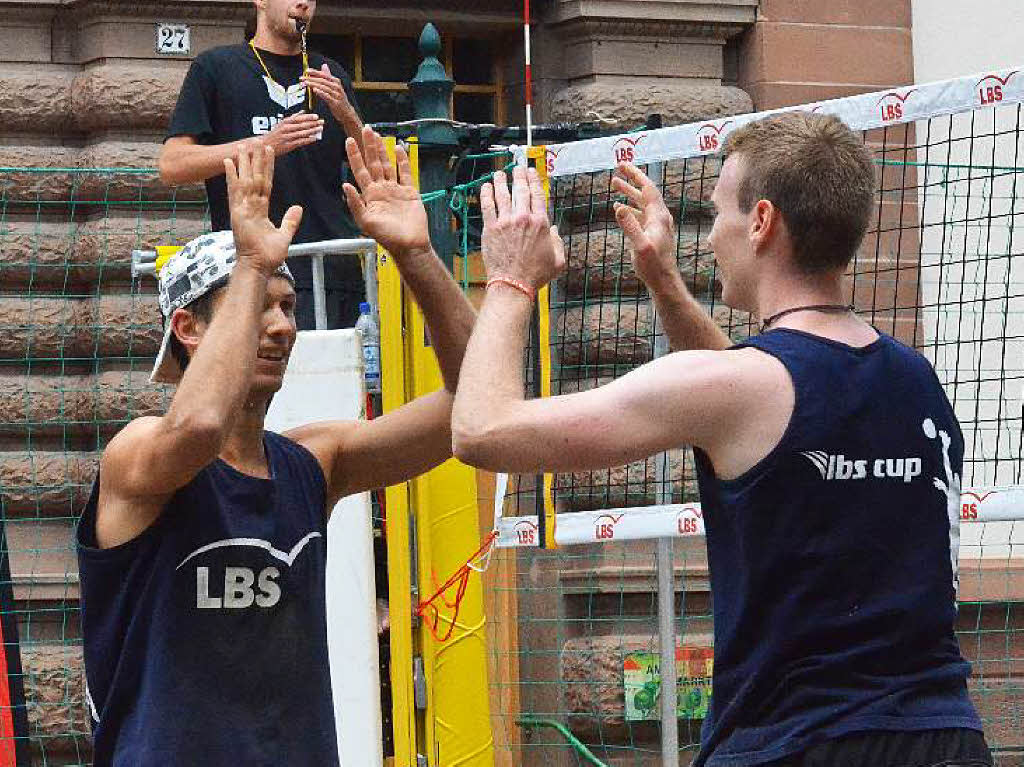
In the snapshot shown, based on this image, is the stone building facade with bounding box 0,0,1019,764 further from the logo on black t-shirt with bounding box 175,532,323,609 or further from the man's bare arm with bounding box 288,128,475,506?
the logo on black t-shirt with bounding box 175,532,323,609

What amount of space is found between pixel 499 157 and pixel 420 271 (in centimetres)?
432

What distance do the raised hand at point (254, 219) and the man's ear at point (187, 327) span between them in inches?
12.9

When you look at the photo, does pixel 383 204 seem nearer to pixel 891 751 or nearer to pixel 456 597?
pixel 891 751

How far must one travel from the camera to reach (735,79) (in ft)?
32.1

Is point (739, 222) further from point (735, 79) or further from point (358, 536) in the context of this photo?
point (735, 79)

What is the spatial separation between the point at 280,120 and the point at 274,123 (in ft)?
0.50

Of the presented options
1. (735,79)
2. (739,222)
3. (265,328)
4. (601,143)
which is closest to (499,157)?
(601,143)

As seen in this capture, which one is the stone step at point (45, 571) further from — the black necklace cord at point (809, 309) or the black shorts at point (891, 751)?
the black shorts at point (891, 751)

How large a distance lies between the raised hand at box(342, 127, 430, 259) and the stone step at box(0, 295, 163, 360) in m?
5.04

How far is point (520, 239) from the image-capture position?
3.26m

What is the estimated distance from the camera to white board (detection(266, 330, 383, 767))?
5.69 metres

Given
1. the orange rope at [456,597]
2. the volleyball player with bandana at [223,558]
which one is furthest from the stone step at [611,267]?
the volleyball player with bandana at [223,558]

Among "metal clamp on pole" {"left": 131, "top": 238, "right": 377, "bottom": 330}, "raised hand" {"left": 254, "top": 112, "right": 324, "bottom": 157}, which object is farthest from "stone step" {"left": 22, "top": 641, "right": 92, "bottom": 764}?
"raised hand" {"left": 254, "top": 112, "right": 324, "bottom": 157}

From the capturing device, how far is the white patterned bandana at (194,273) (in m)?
3.82
